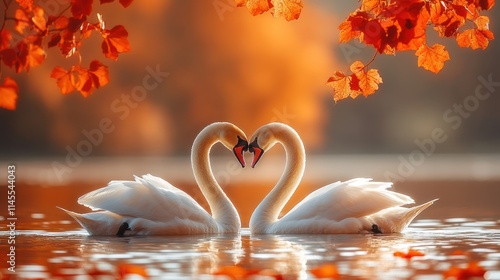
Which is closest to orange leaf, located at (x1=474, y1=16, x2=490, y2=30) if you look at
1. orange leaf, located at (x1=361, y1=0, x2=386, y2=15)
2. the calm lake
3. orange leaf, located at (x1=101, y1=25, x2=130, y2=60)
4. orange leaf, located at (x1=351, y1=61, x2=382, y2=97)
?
orange leaf, located at (x1=361, y1=0, x2=386, y2=15)

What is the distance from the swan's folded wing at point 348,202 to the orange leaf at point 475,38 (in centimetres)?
317

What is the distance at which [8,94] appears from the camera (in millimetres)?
6340

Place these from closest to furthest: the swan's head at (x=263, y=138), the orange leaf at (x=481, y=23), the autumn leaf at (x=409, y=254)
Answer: the orange leaf at (x=481, y=23), the autumn leaf at (x=409, y=254), the swan's head at (x=263, y=138)

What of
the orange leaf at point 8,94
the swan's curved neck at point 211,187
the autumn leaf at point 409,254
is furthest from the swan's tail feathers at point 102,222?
the orange leaf at point 8,94

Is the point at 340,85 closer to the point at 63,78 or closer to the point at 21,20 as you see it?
the point at 63,78

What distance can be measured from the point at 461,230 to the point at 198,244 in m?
3.11

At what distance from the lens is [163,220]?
10938mm

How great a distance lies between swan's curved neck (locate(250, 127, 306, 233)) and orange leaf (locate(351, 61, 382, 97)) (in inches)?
140

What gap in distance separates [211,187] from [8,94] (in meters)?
5.84

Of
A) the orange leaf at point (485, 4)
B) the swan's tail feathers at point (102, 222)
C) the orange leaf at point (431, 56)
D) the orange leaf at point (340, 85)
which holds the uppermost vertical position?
the orange leaf at point (485, 4)

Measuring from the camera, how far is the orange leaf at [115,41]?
7.22 meters

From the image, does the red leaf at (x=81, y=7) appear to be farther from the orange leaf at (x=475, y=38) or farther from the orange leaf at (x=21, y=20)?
the orange leaf at (x=475, y=38)

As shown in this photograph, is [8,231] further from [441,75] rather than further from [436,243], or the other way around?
[441,75]

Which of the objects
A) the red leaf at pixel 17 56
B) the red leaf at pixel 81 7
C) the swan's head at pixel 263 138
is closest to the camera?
the red leaf at pixel 17 56
